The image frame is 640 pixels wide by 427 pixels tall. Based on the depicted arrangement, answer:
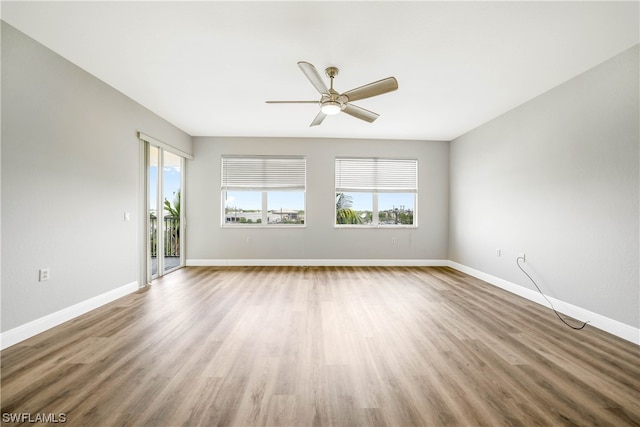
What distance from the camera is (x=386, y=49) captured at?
7.97 feet

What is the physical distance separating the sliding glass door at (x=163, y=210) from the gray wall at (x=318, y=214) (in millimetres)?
287

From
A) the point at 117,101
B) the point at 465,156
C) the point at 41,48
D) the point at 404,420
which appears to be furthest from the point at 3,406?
the point at 465,156

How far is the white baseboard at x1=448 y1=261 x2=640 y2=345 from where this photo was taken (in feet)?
7.77

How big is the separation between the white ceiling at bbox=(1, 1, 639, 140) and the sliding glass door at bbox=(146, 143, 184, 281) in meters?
1.19

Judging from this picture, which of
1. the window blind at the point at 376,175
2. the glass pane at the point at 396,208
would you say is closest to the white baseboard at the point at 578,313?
the glass pane at the point at 396,208

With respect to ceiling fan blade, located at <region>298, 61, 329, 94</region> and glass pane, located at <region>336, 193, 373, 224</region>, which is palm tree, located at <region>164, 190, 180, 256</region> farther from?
ceiling fan blade, located at <region>298, 61, 329, 94</region>

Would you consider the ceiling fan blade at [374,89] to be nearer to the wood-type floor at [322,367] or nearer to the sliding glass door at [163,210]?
the wood-type floor at [322,367]

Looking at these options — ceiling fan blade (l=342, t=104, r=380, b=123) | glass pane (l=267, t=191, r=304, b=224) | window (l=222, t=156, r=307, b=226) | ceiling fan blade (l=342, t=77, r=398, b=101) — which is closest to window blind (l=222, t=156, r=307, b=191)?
window (l=222, t=156, r=307, b=226)

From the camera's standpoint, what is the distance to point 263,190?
214 inches

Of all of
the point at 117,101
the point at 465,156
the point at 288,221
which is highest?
the point at 117,101

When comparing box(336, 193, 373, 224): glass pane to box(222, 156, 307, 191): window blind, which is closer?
box(222, 156, 307, 191): window blind

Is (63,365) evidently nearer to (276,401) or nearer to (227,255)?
(276,401)

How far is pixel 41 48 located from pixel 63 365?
9.10 feet

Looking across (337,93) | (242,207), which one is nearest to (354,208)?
(242,207)
